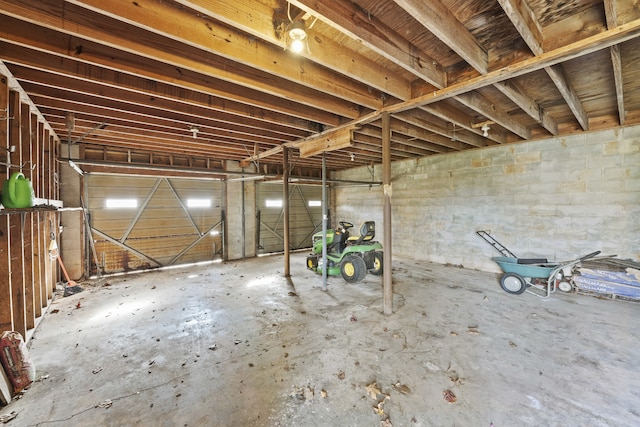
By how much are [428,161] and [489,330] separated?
15.1 feet

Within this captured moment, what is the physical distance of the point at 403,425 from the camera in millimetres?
1623

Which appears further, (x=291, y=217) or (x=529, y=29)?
(x=291, y=217)

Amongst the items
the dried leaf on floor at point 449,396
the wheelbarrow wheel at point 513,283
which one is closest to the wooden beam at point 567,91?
the wheelbarrow wheel at point 513,283

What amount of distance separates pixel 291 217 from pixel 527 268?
630 cm

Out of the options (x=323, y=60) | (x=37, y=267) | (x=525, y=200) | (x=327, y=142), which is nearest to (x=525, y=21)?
(x=323, y=60)

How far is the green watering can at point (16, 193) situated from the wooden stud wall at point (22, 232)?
0.07 m

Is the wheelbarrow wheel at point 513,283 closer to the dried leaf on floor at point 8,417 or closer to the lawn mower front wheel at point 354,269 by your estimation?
the lawn mower front wheel at point 354,269

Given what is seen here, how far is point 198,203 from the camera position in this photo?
21.9 feet

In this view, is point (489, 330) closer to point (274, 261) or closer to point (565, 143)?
point (565, 143)

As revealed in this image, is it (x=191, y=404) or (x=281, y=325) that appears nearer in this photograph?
(x=191, y=404)

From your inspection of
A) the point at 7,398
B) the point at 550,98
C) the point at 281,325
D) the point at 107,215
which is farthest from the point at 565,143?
the point at 107,215

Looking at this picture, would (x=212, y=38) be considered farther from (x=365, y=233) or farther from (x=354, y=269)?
(x=354, y=269)

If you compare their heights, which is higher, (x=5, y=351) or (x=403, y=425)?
(x=5, y=351)

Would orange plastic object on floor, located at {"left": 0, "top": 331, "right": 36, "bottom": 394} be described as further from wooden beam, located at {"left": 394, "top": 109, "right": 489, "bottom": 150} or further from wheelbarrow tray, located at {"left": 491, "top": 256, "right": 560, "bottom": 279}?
wheelbarrow tray, located at {"left": 491, "top": 256, "right": 560, "bottom": 279}
